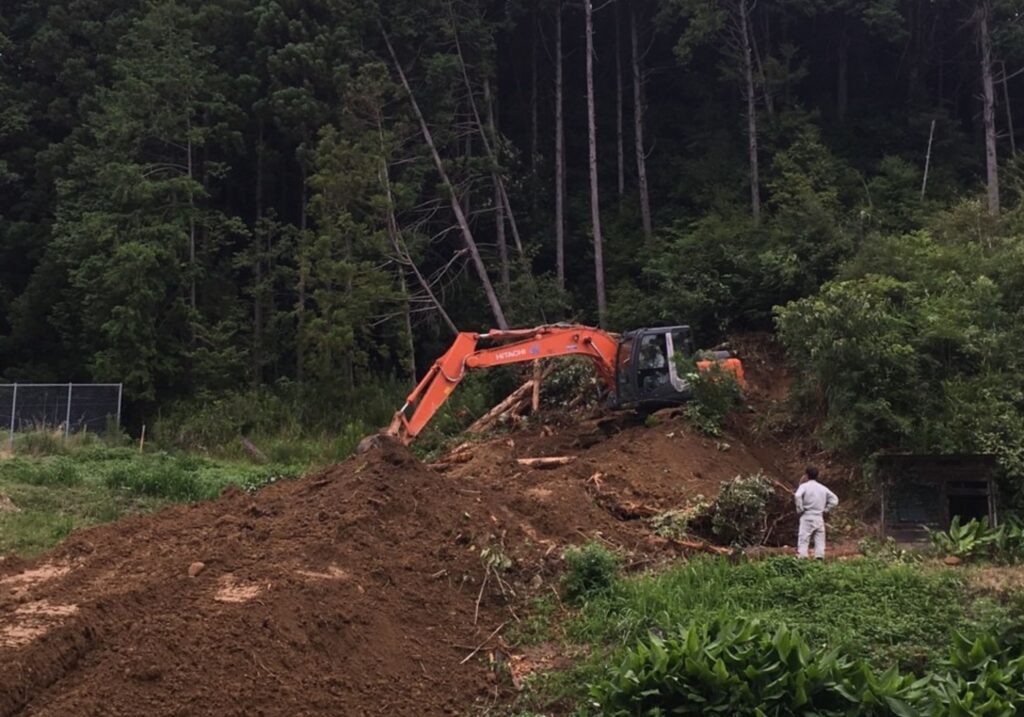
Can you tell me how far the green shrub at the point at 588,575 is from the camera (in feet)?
32.8

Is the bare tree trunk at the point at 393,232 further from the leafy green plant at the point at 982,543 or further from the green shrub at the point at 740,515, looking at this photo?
the leafy green plant at the point at 982,543

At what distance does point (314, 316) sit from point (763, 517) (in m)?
17.0

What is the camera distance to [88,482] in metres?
18.6

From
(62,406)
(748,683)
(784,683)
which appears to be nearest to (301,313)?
(62,406)

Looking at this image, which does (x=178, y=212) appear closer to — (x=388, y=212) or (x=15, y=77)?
(x=388, y=212)

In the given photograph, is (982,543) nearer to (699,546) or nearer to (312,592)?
(699,546)

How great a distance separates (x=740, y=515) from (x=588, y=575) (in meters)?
3.43

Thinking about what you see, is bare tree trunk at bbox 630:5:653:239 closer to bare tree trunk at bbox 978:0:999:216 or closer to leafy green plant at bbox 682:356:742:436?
bare tree trunk at bbox 978:0:999:216

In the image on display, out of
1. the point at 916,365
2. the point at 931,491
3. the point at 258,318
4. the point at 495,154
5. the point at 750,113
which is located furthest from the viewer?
the point at 495,154

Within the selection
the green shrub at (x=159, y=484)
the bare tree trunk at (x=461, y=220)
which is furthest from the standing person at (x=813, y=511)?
the bare tree trunk at (x=461, y=220)

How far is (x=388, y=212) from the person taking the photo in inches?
1084

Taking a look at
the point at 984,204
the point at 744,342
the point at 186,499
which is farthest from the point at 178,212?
the point at 984,204

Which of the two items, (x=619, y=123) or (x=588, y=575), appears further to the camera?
(x=619, y=123)

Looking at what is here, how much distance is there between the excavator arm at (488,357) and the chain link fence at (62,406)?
45.7 ft
